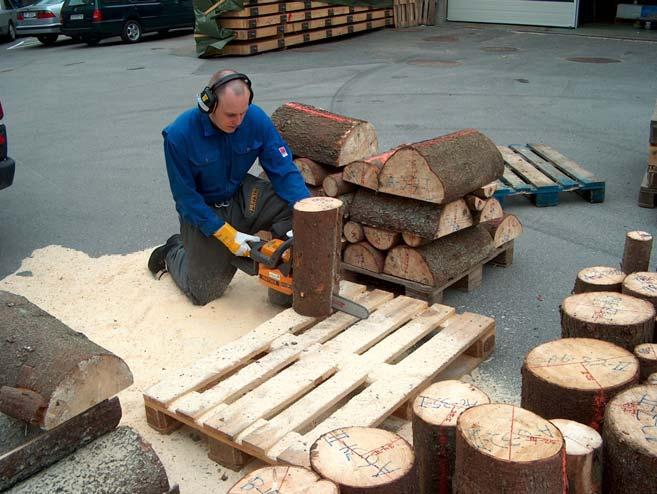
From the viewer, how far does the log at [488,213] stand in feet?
16.4

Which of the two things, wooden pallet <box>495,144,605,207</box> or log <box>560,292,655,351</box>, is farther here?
wooden pallet <box>495,144,605,207</box>

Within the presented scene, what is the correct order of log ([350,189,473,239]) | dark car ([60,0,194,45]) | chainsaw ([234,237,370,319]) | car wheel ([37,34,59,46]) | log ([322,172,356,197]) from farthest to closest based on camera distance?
car wheel ([37,34,59,46])
dark car ([60,0,194,45])
log ([322,172,356,197])
log ([350,189,473,239])
chainsaw ([234,237,370,319])

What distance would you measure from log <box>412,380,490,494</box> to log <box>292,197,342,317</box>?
5.41 feet

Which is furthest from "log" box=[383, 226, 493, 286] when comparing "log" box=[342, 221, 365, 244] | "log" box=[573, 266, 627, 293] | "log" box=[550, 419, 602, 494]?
"log" box=[550, 419, 602, 494]

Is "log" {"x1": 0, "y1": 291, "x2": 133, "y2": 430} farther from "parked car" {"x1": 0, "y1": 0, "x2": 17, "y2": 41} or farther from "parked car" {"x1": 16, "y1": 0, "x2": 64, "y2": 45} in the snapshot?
"parked car" {"x1": 0, "y1": 0, "x2": 17, "y2": 41}

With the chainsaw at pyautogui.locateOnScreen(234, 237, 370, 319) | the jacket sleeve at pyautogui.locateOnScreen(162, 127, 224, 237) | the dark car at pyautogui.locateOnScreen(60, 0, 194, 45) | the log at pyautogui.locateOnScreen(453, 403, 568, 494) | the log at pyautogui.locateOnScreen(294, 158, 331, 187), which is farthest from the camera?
the dark car at pyautogui.locateOnScreen(60, 0, 194, 45)

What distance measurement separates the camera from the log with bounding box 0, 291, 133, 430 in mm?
2727

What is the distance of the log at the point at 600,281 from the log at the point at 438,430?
133 cm

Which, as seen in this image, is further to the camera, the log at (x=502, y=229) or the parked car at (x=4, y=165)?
the parked car at (x=4, y=165)

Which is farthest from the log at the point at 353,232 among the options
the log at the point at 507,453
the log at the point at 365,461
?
the log at the point at 507,453

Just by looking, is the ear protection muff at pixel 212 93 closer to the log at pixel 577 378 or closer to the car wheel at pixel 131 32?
the log at pixel 577 378

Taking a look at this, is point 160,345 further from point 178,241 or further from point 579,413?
point 579,413

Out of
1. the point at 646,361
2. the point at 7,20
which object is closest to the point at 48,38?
the point at 7,20

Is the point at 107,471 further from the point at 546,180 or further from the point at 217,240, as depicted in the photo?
the point at 546,180
